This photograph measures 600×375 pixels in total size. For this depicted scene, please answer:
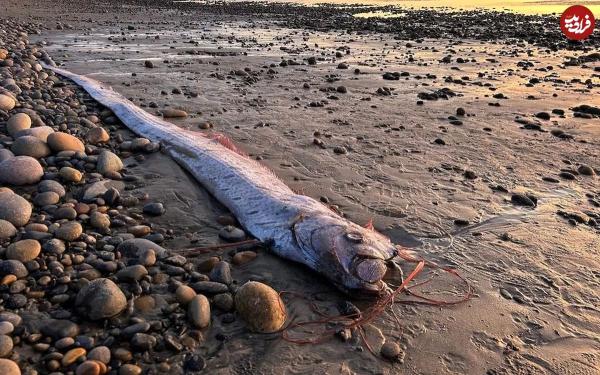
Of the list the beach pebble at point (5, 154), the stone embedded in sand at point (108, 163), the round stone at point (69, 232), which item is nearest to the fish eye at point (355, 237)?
the round stone at point (69, 232)

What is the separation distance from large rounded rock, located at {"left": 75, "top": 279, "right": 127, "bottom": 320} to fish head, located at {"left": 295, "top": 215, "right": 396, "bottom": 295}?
1595 mm

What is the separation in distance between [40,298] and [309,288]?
2.06m

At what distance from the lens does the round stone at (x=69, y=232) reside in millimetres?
4301

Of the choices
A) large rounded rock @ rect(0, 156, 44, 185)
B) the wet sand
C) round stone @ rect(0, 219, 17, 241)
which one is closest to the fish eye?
the wet sand

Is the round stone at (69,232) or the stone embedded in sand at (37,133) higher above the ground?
the stone embedded in sand at (37,133)

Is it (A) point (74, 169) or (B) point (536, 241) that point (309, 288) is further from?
(A) point (74, 169)

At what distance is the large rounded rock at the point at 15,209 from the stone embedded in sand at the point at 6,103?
11.4ft

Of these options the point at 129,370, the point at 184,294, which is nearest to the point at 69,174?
the point at 184,294

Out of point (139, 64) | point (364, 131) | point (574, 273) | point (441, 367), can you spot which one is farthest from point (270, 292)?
point (139, 64)

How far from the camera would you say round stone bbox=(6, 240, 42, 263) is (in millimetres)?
3887

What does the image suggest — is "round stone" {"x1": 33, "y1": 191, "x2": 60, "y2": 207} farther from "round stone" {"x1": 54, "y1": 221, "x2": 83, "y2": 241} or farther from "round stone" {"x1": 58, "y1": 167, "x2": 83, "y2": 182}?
"round stone" {"x1": 54, "y1": 221, "x2": 83, "y2": 241}

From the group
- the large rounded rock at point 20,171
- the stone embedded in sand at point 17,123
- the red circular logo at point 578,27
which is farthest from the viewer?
the red circular logo at point 578,27

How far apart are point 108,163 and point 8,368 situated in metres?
3.48

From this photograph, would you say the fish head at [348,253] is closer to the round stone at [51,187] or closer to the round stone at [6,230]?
the round stone at [6,230]
